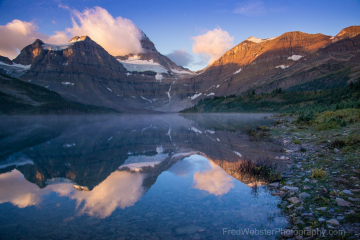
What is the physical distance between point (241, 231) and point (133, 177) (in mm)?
6144

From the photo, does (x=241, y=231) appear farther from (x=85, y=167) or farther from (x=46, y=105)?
(x=46, y=105)

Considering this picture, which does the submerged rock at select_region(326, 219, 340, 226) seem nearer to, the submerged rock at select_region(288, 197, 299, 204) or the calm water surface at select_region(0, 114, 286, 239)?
the calm water surface at select_region(0, 114, 286, 239)

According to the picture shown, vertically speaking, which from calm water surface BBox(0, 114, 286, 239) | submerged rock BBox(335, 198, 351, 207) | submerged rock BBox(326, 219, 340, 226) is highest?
submerged rock BBox(335, 198, 351, 207)

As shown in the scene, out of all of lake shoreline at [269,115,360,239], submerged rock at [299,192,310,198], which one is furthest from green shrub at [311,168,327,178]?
submerged rock at [299,192,310,198]

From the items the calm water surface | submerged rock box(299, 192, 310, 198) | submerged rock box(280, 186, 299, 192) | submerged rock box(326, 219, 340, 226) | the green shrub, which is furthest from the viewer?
the green shrub

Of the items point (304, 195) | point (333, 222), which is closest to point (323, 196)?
point (304, 195)

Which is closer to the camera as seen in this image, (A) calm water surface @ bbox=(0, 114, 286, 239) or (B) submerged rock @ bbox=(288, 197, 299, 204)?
(A) calm water surface @ bbox=(0, 114, 286, 239)

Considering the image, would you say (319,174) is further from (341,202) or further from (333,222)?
(333,222)

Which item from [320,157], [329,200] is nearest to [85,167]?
[329,200]

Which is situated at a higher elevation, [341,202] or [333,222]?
[341,202]

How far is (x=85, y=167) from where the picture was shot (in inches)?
481

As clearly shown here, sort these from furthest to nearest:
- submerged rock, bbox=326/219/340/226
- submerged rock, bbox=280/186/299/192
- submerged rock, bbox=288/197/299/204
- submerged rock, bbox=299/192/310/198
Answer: submerged rock, bbox=280/186/299/192
submerged rock, bbox=299/192/310/198
submerged rock, bbox=288/197/299/204
submerged rock, bbox=326/219/340/226

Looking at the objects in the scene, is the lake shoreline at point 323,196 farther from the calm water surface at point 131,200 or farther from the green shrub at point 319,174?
the calm water surface at point 131,200

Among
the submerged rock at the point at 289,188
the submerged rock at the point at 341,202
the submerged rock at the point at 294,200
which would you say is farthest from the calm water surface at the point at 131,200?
the submerged rock at the point at 341,202
